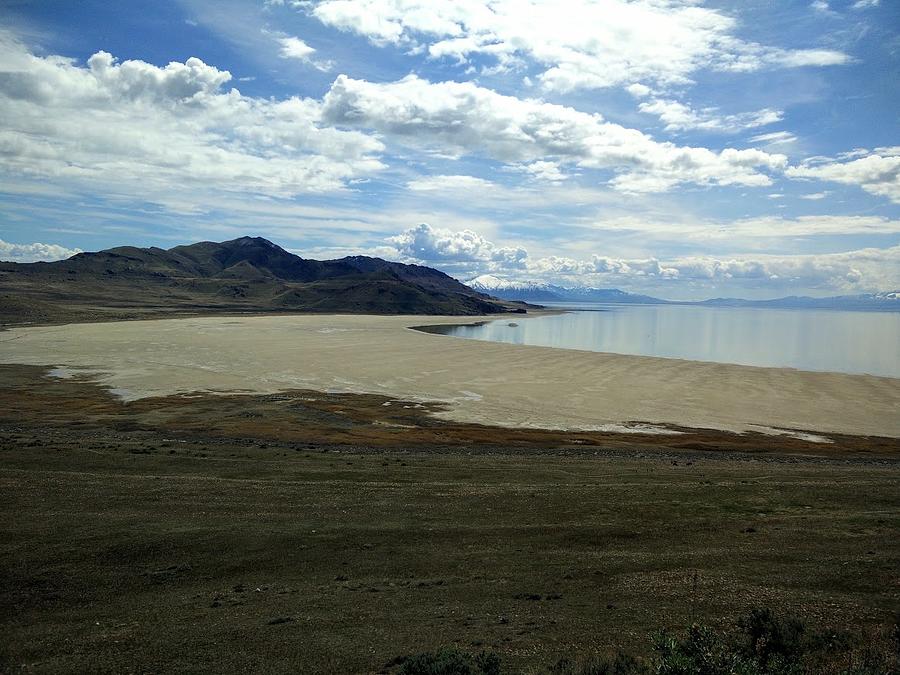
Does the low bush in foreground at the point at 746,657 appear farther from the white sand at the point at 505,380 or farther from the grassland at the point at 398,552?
the white sand at the point at 505,380

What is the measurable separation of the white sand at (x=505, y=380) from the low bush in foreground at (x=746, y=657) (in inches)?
1294

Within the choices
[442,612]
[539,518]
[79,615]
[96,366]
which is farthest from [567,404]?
[96,366]

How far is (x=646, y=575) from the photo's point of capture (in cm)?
1623

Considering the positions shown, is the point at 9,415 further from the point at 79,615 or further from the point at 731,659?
the point at 731,659

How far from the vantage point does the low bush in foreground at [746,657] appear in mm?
9844

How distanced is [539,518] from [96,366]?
65897 mm

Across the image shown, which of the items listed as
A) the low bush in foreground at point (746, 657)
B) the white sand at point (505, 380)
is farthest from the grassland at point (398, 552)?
the white sand at point (505, 380)

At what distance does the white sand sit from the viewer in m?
49.9

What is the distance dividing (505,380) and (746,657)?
5510 cm

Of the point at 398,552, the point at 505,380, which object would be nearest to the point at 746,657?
the point at 398,552

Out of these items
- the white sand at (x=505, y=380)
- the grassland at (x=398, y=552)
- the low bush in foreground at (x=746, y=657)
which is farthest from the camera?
the white sand at (x=505, y=380)

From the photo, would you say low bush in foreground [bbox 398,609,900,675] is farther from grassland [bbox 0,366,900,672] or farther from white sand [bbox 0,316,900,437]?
white sand [bbox 0,316,900,437]

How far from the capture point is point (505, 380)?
66.2 metres

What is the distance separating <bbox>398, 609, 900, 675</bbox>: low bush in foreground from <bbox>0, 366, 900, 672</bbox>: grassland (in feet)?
3.10
